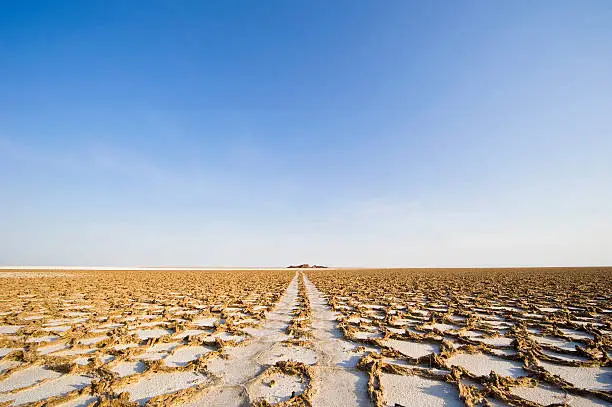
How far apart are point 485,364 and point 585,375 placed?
88 cm

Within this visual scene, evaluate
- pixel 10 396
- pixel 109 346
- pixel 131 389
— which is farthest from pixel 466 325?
pixel 10 396

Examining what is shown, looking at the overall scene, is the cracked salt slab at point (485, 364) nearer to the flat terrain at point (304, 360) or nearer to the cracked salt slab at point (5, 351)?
the flat terrain at point (304, 360)

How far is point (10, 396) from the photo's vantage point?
245 centimetres

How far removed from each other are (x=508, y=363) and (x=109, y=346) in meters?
4.92

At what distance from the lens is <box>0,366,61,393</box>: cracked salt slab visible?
265 cm

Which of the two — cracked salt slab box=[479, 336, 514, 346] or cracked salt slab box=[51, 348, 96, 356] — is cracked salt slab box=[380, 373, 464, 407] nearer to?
cracked salt slab box=[479, 336, 514, 346]

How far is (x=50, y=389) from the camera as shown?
257 centimetres

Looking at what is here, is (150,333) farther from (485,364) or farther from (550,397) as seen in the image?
(550,397)

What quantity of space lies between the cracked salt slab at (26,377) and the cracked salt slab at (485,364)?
13.6 ft

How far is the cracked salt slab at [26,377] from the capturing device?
8.69 feet

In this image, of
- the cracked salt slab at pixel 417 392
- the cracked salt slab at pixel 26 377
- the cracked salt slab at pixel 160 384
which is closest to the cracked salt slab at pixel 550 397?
the cracked salt slab at pixel 417 392

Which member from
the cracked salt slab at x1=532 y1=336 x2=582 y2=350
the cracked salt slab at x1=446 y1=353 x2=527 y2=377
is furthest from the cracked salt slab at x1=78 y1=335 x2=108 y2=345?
the cracked salt slab at x1=532 y1=336 x2=582 y2=350

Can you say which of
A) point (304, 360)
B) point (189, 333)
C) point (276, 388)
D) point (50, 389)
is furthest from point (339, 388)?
point (189, 333)

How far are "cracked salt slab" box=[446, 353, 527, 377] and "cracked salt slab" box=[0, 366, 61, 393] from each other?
4.16 metres
